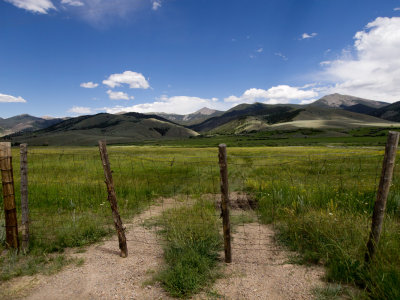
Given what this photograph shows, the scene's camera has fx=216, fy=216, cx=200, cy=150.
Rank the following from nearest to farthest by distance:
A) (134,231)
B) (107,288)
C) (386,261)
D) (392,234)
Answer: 1. (386,261)
2. (107,288)
3. (392,234)
4. (134,231)

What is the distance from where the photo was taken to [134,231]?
→ 24.3 ft

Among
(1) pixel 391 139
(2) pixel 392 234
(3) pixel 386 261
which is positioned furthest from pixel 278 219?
(1) pixel 391 139

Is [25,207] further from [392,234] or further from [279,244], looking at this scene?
[392,234]

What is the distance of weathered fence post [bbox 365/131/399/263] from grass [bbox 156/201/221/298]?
336 centimetres

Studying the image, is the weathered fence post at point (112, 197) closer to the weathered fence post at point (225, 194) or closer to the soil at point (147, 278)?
the soil at point (147, 278)

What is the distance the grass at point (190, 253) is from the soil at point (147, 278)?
0.23m

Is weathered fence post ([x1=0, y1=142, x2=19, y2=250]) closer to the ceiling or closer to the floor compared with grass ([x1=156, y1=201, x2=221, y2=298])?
closer to the ceiling

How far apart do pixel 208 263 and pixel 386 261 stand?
3.54 metres

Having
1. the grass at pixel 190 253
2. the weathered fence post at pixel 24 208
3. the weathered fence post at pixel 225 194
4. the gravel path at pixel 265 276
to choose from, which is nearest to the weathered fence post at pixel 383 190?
the gravel path at pixel 265 276

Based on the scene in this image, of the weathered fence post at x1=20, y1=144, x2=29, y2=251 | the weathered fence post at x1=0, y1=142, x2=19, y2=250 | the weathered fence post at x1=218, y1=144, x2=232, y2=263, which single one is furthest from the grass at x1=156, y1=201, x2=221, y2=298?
the weathered fence post at x1=0, y1=142, x2=19, y2=250

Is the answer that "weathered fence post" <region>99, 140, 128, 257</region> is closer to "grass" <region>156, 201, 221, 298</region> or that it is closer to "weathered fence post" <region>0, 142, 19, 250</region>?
"grass" <region>156, 201, 221, 298</region>

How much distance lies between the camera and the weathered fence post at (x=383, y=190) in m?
4.36

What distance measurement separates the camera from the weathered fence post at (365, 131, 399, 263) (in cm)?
436

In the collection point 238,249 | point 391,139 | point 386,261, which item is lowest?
point 238,249
